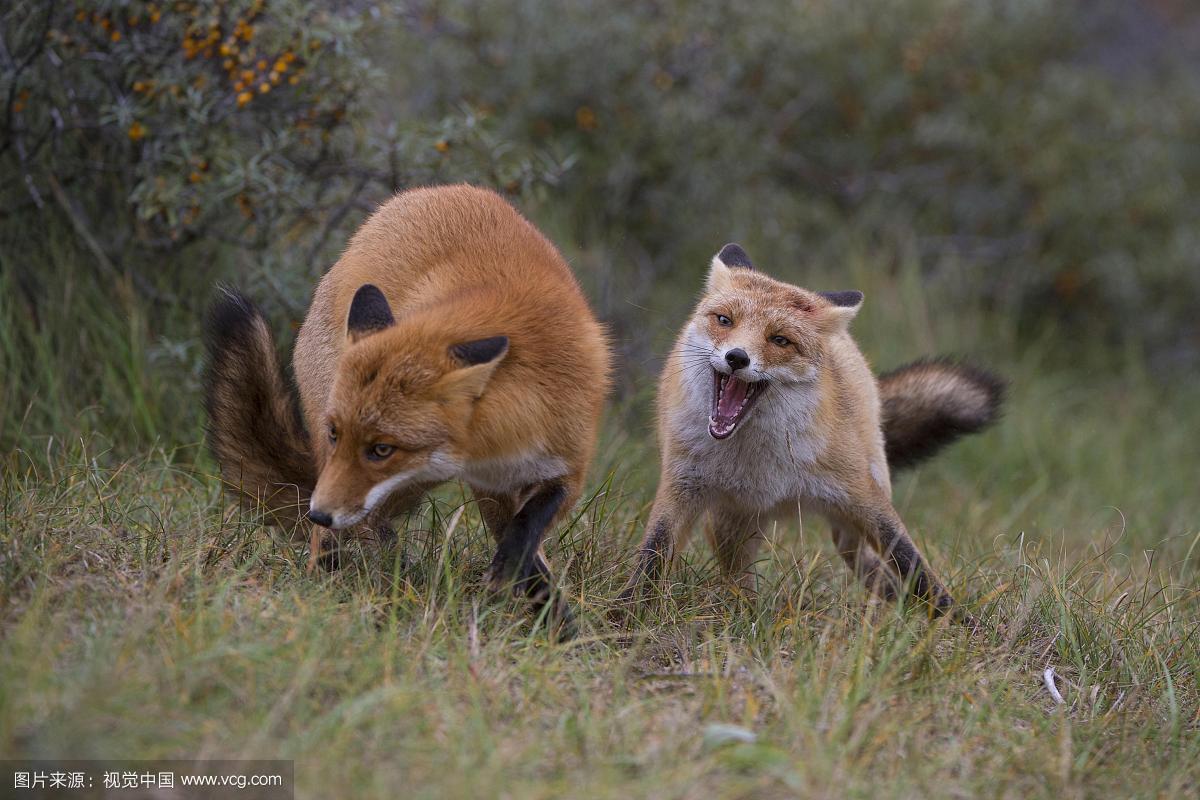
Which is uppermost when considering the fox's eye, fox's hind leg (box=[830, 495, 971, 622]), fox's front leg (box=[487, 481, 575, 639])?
the fox's eye

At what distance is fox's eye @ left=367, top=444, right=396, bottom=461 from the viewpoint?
3.97 metres

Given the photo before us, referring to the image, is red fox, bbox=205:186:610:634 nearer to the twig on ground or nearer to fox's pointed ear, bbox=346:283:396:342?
fox's pointed ear, bbox=346:283:396:342

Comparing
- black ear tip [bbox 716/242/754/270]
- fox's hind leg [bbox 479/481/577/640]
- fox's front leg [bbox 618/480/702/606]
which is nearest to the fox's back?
fox's hind leg [bbox 479/481/577/640]

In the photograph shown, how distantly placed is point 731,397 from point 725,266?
89 centimetres

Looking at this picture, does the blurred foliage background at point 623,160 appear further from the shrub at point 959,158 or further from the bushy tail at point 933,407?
the bushy tail at point 933,407

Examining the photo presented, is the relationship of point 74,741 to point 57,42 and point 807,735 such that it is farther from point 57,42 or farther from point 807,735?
point 57,42

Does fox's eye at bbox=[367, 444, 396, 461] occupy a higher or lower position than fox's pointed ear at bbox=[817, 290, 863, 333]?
lower

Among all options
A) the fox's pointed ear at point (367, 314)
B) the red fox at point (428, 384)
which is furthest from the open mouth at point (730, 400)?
the fox's pointed ear at point (367, 314)

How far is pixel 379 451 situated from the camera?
13.0 ft

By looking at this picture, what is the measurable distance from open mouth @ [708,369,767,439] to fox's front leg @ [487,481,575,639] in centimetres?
78

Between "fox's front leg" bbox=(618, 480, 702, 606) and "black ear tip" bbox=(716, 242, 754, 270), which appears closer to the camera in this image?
"fox's front leg" bbox=(618, 480, 702, 606)

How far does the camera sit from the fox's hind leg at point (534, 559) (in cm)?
432

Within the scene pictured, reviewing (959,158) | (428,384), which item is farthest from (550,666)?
(959,158)

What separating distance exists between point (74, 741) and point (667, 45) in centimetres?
776
